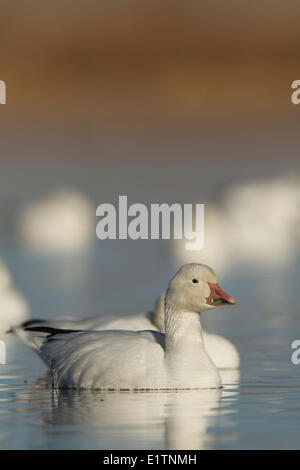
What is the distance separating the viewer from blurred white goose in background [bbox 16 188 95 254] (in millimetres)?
22875

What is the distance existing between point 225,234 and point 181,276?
12.7 m

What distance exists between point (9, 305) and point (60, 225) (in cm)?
864

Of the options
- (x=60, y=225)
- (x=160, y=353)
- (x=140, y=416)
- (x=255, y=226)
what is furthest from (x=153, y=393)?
(x=60, y=225)

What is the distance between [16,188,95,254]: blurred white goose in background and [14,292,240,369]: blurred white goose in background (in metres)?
9.78

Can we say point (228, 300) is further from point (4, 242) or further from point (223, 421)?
point (4, 242)

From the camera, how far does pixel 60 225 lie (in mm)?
23828

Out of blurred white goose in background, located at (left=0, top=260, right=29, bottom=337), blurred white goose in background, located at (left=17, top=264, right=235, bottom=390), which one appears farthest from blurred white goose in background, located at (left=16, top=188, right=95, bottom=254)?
blurred white goose in background, located at (left=17, top=264, right=235, bottom=390)

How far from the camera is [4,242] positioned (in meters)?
21.7

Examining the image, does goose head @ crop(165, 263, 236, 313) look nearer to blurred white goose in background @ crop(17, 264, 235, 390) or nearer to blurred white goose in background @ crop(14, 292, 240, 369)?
blurred white goose in background @ crop(17, 264, 235, 390)

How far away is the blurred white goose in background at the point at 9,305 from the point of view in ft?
47.6

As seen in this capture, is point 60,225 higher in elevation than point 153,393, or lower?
higher

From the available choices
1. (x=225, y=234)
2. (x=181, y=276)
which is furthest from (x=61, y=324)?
(x=225, y=234)

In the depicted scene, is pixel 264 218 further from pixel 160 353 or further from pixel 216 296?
pixel 160 353

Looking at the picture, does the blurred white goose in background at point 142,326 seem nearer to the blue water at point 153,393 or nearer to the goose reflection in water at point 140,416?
the blue water at point 153,393
